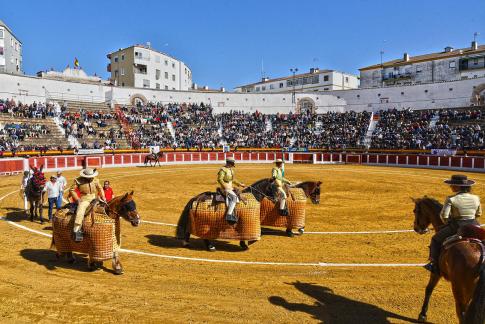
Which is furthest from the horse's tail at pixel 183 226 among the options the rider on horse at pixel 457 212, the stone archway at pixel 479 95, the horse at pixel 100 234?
the stone archway at pixel 479 95

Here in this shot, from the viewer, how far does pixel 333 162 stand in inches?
1507

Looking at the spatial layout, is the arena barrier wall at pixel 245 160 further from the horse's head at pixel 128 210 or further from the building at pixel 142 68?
the building at pixel 142 68

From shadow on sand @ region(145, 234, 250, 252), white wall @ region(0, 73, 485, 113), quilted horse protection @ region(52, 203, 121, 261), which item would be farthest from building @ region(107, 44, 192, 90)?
quilted horse protection @ region(52, 203, 121, 261)

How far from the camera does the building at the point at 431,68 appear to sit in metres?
54.4

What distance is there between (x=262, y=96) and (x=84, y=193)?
45073 millimetres

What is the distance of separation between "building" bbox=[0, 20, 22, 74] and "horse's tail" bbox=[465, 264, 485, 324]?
63.8 metres

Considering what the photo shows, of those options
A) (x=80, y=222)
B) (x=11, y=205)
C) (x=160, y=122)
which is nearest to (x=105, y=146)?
(x=160, y=122)

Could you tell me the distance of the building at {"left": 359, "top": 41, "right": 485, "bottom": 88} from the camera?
54.4 meters

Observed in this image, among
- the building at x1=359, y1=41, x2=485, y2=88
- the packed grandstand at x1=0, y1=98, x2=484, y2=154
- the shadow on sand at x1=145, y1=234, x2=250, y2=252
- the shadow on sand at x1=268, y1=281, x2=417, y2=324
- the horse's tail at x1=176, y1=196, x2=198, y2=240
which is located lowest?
the shadow on sand at x1=268, y1=281, x2=417, y2=324

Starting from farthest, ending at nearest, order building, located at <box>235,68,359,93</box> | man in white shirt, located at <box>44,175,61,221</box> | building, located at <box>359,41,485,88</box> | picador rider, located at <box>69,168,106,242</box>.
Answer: building, located at <box>235,68,359,93</box>, building, located at <box>359,41,485,88</box>, man in white shirt, located at <box>44,175,61,221</box>, picador rider, located at <box>69,168,106,242</box>

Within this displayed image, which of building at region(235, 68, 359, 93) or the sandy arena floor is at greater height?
building at region(235, 68, 359, 93)

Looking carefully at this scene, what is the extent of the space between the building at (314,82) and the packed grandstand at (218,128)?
25.5 m

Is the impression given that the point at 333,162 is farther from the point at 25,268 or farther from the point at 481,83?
the point at 25,268

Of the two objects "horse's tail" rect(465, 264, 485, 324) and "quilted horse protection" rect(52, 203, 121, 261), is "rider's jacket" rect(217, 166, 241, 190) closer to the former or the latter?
"quilted horse protection" rect(52, 203, 121, 261)
